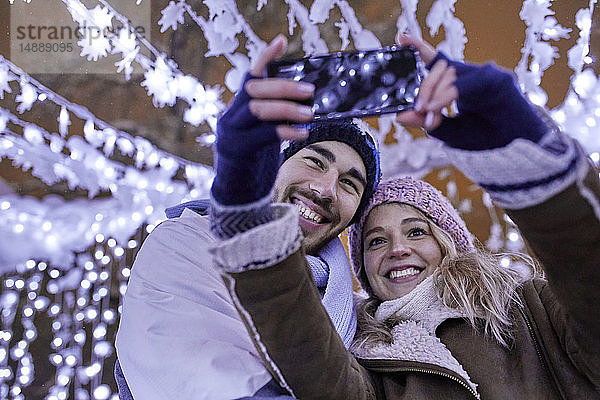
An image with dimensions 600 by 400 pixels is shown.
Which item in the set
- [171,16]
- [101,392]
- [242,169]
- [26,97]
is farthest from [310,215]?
[26,97]

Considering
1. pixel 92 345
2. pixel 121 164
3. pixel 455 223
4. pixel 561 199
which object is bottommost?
pixel 92 345

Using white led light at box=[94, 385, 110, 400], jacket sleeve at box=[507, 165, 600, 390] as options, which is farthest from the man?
white led light at box=[94, 385, 110, 400]

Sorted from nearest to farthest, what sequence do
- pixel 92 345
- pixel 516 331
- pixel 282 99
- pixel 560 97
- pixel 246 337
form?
pixel 282 99, pixel 246 337, pixel 516 331, pixel 92 345, pixel 560 97

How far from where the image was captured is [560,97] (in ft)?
12.1

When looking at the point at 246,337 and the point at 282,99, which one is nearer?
the point at 282,99

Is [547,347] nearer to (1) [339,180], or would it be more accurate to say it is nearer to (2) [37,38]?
(1) [339,180]

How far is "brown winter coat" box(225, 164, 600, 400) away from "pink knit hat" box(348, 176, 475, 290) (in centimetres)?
32

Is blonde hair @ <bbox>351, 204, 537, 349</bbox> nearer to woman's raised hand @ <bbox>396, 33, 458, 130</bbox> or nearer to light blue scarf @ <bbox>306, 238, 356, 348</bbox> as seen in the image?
light blue scarf @ <bbox>306, 238, 356, 348</bbox>

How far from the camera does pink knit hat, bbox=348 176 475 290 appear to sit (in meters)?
1.54

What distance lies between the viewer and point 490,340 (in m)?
1.20

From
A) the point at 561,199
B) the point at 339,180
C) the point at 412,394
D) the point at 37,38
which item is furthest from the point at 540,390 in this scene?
the point at 37,38

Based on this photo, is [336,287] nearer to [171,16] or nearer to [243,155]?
[243,155]

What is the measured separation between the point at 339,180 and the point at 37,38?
8.71 feet

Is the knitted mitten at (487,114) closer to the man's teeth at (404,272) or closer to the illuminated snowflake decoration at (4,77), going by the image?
the man's teeth at (404,272)
